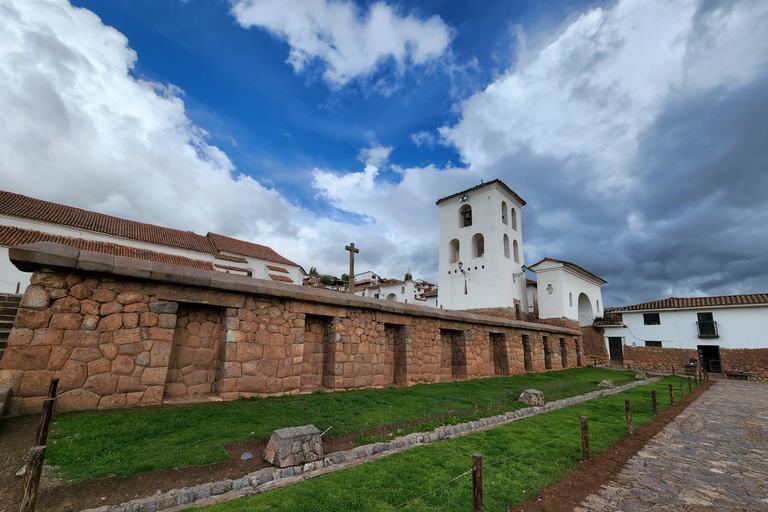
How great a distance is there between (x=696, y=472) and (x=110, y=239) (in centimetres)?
2932

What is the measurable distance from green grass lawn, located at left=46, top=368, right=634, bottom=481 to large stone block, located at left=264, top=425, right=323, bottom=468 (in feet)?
1.88

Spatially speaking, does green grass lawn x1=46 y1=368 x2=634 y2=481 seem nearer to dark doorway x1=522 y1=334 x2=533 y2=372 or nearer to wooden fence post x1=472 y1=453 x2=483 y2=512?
wooden fence post x1=472 y1=453 x2=483 y2=512

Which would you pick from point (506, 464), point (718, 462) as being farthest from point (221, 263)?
point (718, 462)

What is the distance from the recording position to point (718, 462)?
5.55 m

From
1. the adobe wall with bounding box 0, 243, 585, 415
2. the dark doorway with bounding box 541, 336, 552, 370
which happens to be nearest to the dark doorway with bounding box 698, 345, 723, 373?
the dark doorway with bounding box 541, 336, 552, 370

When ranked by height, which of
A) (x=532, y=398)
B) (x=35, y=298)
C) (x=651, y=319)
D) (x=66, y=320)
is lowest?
(x=532, y=398)

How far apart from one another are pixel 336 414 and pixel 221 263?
25584 millimetres

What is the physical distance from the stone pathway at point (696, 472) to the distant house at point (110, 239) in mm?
21844

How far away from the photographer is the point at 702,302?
2372 centimetres

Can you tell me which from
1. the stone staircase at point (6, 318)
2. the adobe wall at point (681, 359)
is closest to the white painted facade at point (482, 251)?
the adobe wall at point (681, 359)

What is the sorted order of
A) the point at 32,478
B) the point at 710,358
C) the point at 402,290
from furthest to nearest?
the point at 402,290, the point at 710,358, the point at 32,478

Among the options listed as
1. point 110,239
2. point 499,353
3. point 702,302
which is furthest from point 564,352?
point 110,239

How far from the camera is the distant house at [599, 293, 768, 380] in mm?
21453

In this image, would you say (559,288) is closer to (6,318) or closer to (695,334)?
(695,334)
